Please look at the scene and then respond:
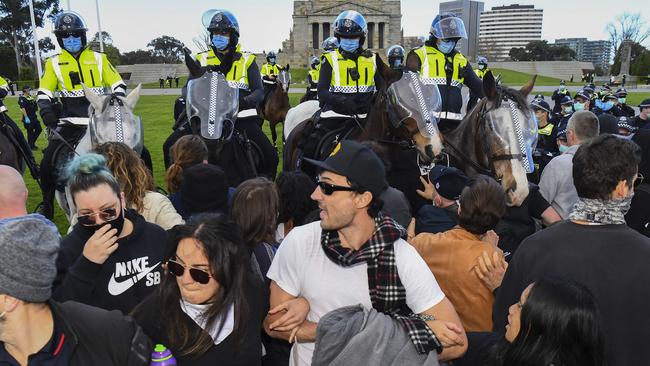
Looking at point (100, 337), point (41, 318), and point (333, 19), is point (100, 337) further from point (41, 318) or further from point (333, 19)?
point (333, 19)

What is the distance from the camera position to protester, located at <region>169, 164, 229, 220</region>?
3820mm

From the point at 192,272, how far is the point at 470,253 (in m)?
1.67

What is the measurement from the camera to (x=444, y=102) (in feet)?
23.8

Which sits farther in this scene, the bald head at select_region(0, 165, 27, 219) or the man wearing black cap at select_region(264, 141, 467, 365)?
the bald head at select_region(0, 165, 27, 219)

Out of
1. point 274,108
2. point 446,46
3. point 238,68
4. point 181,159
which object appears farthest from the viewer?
point 274,108

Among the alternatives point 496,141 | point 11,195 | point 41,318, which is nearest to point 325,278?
point 41,318

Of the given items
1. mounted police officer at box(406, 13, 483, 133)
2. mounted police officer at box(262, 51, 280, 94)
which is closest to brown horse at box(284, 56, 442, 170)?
mounted police officer at box(406, 13, 483, 133)

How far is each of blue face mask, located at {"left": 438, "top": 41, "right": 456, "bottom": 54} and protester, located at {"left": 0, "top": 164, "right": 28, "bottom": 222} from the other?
18.9ft

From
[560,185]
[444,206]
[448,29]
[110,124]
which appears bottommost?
[560,185]

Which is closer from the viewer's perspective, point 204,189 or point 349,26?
point 204,189

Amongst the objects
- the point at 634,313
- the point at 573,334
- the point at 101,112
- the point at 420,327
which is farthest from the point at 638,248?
the point at 101,112

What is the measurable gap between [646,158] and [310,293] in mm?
3882

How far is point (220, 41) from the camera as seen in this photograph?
22.1 ft

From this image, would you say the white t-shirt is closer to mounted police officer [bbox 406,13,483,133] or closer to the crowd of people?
the crowd of people
